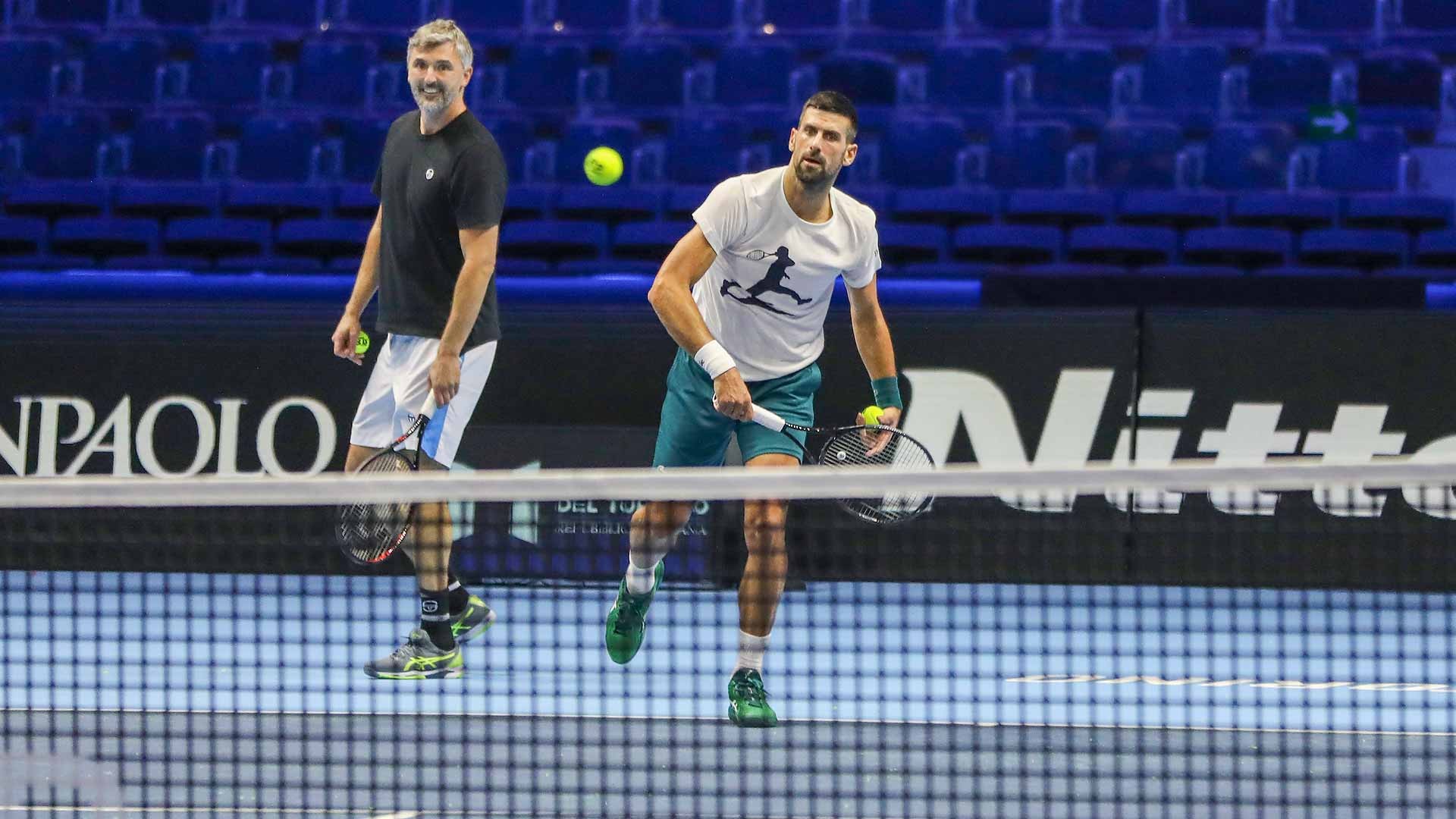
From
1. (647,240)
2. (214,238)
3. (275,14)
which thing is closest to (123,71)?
(275,14)

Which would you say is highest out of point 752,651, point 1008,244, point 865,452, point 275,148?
point 275,148

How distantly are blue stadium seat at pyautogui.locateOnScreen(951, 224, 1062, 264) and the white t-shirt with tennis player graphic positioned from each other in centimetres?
455

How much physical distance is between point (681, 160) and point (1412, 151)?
4334 millimetres

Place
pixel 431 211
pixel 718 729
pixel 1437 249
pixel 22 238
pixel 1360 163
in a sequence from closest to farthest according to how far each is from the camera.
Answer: pixel 718 729
pixel 431 211
pixel 1437 249
pixel 22 238
pixel 1360 163

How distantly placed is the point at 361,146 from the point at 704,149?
2.04 meters

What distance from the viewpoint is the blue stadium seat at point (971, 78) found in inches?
437

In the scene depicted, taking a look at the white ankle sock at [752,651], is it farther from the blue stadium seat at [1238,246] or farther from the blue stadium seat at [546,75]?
the blue stadium seat at [546,75]

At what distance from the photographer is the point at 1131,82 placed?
36.8ft

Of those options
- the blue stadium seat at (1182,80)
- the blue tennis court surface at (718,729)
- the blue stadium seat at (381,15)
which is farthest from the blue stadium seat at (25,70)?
the blue stadium seat at (1182,80)

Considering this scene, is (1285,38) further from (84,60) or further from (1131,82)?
(84,60)

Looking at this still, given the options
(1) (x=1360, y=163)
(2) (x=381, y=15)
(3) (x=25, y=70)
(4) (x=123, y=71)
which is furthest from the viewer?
(2) (x=381, y=15)

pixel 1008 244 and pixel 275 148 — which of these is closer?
pixel 1008 244

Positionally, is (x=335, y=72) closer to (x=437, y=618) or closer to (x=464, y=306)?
(x=464, y=306)

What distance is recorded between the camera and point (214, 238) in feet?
31.4
